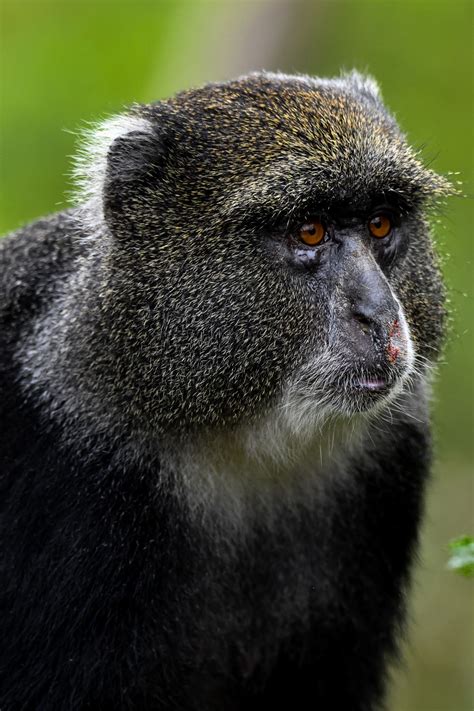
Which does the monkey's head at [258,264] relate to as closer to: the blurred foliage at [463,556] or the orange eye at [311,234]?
the orange eye at [311,234]

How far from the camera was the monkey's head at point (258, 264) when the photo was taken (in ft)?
17.7

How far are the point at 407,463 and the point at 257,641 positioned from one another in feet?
4.23

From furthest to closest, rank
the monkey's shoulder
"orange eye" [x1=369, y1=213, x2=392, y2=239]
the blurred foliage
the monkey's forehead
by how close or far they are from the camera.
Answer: the monkey's shoulder < "orange eye" [x1=369, y1=213, x2=392, y2=239] < the monkey's forehead < the blurred foliage

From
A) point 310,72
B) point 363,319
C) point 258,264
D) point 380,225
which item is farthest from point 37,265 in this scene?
point 310,72

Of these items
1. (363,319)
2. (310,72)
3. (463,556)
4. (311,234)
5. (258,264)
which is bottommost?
(463,556)

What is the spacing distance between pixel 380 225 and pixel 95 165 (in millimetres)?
1466

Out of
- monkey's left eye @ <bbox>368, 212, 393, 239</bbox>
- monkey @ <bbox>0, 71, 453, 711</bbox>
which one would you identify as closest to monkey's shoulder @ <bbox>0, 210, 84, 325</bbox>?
monkey @ <bbox>0, 71, 453, 711</bbox>

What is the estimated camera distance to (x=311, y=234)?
5.48 m

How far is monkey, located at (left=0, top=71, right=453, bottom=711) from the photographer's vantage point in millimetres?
5480

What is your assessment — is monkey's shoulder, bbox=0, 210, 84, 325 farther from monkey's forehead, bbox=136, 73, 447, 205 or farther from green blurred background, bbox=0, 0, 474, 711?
green blurred background, bbox=0, 0, 474, 711

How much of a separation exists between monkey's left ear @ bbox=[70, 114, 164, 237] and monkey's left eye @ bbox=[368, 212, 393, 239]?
1.06 meters

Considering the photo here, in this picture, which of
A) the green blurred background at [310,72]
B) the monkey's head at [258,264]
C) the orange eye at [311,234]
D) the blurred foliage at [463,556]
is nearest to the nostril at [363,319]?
the monkey's head at [258,264]

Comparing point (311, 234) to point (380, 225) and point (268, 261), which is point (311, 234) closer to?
point (268, 261)

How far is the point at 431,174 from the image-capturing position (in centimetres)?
588
